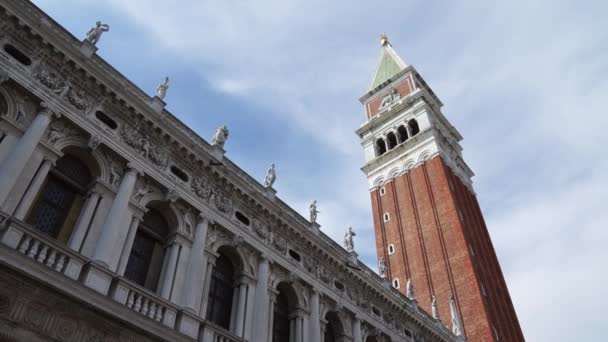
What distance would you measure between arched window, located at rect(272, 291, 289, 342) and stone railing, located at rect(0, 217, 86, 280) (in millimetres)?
7572

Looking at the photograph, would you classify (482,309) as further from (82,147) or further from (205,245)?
(82,147)

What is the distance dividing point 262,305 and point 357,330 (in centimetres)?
528

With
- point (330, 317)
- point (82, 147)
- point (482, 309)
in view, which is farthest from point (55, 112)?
point (482, 309)

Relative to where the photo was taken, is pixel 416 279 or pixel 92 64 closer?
pixel 92 64

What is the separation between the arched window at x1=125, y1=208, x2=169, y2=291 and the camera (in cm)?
1366

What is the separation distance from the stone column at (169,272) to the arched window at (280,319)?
4417mm

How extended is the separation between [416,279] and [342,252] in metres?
17.6

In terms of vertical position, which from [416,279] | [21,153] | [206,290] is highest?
[416,279]

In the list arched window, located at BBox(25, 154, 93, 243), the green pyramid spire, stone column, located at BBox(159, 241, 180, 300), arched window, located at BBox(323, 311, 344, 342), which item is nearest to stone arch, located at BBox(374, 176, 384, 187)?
the green pyramid spire

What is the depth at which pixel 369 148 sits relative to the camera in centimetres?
4672

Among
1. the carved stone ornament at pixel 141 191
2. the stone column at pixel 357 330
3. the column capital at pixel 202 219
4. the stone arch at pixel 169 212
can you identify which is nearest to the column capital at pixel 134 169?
the carved stone ornament at pixel 141 191

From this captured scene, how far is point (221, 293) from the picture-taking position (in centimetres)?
1565

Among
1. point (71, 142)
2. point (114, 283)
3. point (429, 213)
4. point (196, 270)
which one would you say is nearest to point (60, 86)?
point (71, 142)

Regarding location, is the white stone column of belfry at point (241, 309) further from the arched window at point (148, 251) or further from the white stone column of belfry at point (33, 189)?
the white stone column of belfry at point (33, 189)
